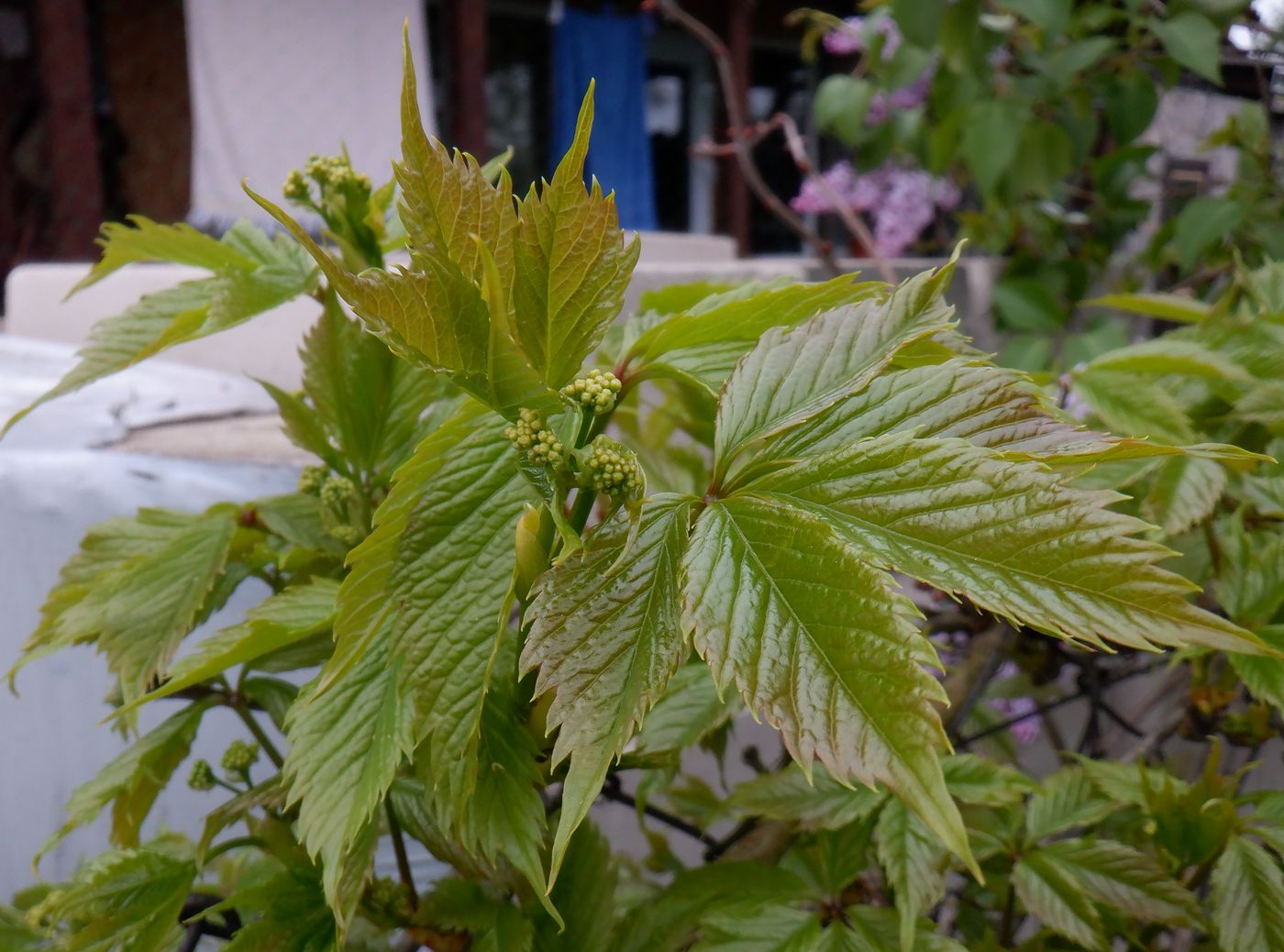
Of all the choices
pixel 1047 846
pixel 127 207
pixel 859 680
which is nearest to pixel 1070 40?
pixel 1047 846

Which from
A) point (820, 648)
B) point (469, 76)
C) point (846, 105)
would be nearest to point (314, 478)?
point (820, 648)

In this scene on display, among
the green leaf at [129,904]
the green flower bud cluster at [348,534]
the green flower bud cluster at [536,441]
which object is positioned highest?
the green flower bud cluster at [536,441]

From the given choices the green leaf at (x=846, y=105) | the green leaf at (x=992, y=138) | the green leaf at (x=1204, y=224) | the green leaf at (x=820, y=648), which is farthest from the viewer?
the green leaf at (x=846, y=105)

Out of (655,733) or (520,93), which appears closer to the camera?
(655,733)

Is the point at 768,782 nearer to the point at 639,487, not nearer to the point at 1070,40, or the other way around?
the point at 639,487

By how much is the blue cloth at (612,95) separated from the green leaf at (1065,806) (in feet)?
19.2

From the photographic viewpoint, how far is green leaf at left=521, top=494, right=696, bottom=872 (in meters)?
0.31

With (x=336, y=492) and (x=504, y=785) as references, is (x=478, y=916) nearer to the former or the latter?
(x=504, y=785)

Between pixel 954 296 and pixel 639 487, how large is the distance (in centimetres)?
184

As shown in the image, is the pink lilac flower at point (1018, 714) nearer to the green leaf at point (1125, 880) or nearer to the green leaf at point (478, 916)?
the green leaf at point (1125, 880)

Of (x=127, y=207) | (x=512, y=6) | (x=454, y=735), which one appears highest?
(x=512, y=6)

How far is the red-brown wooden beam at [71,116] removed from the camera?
13.3ft

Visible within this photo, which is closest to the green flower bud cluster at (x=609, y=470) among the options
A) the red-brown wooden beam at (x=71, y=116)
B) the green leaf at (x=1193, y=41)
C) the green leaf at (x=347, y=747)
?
the green leaf at (x=347, y=747)

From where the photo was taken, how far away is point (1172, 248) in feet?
7.19
